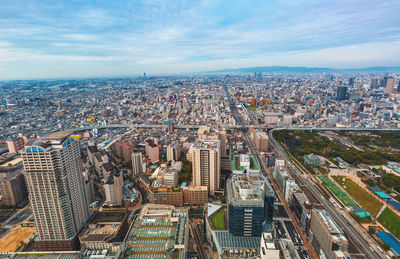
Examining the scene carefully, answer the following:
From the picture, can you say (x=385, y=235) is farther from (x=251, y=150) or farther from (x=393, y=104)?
(x=393, y=104)

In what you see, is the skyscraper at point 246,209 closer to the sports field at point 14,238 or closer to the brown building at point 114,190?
the brown building at point 114,190

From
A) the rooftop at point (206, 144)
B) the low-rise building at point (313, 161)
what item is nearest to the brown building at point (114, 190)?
the rooftop at point (206, 144)

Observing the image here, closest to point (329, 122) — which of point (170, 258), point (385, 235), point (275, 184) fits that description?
point (275, 184)

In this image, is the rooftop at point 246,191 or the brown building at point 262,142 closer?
the rooftop at point 246,191

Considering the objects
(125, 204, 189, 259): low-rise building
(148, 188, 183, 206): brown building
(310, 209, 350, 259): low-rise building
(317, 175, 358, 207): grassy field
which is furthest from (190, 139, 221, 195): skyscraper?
(317, 175, 358, 207): grassy field

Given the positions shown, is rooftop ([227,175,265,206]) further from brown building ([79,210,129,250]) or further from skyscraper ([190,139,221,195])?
brown building ([79,210,129,250])

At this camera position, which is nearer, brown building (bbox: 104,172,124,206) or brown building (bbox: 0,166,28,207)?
brown building (bbox: 104,172,124,206)

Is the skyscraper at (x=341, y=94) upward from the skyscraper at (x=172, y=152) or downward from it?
upward
